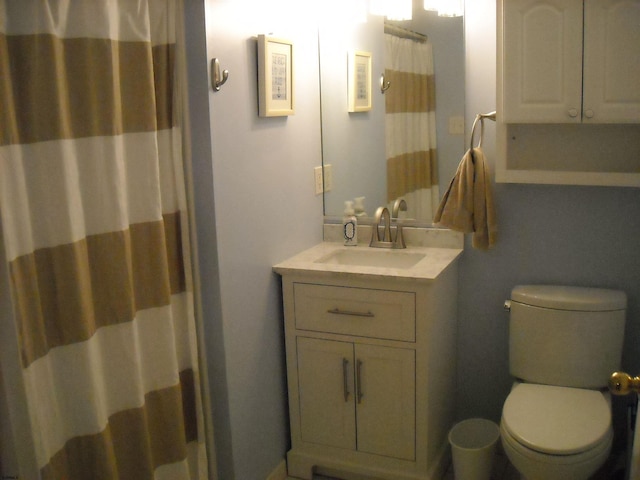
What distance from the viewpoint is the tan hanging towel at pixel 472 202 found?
8.73 ft

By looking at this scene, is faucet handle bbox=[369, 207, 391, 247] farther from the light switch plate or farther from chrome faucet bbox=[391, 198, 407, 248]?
the light switch plate

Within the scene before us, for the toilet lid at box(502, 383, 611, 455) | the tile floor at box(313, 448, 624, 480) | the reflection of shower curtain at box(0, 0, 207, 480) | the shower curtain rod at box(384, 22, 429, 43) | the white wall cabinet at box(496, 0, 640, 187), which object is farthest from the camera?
the shower curtain rod at box(384, 22, 429, 43)

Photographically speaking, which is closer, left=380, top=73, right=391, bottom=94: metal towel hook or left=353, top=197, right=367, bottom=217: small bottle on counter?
left=380, top=73, right=391, bottom=94: metal towel hook

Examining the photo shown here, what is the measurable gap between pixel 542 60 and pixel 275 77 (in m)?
0.93

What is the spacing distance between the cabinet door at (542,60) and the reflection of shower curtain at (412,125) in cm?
46

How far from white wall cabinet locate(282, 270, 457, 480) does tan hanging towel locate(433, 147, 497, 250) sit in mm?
183

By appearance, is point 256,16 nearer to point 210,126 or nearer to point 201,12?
point 201,12

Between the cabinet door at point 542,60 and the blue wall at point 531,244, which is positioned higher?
the cabinet door at point 542,60

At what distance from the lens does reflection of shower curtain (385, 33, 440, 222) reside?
2.83 m

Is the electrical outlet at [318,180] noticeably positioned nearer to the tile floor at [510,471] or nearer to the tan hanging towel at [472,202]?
the tan hanging towel at [472,202]

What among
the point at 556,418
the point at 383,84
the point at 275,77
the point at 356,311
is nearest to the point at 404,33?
the point at 383,84

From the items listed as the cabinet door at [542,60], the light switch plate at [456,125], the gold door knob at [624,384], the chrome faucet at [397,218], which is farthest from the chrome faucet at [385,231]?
the gold door knob at [624,384]

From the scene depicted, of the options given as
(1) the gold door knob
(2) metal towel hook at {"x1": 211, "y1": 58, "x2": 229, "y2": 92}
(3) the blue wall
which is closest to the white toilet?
(3) the blue wall

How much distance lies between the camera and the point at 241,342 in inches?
97.6
